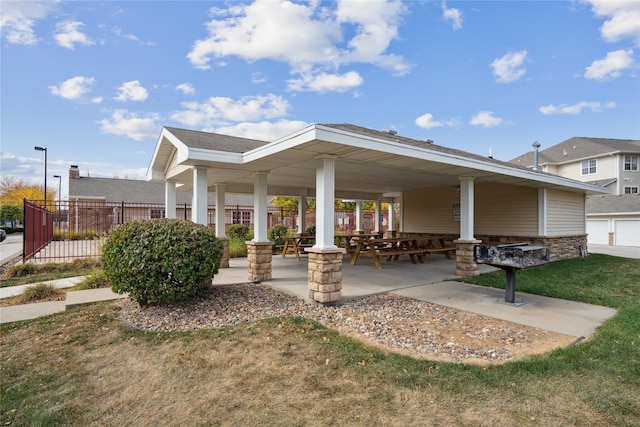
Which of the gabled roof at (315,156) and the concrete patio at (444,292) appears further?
the gabled roof at (315,156)

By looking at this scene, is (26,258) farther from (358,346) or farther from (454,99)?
(454,99)

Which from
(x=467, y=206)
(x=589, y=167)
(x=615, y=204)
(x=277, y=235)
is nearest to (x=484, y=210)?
(x=467, y=206)

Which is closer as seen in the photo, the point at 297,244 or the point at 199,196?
the point at 199,196

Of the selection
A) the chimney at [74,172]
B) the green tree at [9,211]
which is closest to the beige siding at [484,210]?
the chimney at [74,172]

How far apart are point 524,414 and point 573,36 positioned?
1091 centimetres

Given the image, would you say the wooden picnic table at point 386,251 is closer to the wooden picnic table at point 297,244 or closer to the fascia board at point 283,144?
the wooden picnic table at point 297,244

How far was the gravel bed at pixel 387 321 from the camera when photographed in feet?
12.3

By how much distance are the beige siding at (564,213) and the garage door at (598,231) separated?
1060 cm

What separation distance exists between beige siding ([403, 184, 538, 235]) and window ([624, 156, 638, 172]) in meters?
22.0

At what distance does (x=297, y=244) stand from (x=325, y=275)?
250 inches

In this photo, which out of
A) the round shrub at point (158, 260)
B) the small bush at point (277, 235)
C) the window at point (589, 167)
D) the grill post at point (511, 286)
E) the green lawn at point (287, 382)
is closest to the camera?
the green lawn at point (287, 382)

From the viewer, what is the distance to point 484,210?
12.1 m

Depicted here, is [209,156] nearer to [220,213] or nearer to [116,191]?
[220,213]

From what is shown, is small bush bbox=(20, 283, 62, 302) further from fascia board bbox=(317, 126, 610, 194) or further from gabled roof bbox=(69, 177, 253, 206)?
gabled roof bbox=(69, 177, 253, 206)
